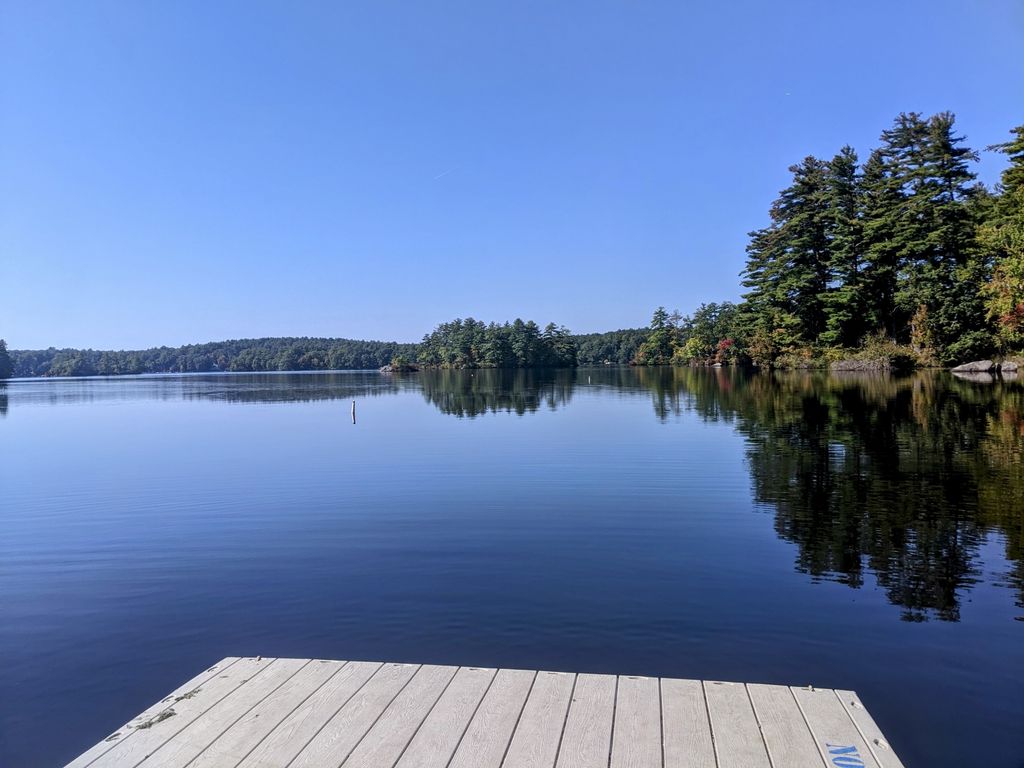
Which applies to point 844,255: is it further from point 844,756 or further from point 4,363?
point 4,363

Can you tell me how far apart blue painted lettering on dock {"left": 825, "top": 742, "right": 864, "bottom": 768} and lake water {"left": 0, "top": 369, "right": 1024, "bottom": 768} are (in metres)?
0.96

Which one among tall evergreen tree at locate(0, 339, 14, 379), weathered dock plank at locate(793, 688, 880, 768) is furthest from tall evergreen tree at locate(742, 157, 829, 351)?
tall evergreen tree at locate(0, 339, 14, 379)

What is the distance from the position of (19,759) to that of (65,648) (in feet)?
5.86

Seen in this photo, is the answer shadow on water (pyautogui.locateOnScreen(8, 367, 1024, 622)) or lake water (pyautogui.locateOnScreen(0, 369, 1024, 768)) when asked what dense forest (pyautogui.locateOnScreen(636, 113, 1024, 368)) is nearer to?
shadow on water (pyautogui.locateOnScreen(8, 367, 1024, 622))

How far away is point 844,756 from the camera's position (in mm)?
3137

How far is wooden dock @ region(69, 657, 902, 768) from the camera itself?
3.18 m

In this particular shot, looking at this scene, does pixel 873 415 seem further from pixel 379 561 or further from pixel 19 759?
pixel 19 759

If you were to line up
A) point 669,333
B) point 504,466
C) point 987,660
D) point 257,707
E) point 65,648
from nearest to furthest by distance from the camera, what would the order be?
point 257,707 → point 987,660 → point 65,648 → point 504,466 → point 669,333

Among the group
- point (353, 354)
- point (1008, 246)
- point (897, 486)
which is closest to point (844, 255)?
point (1008, 246)

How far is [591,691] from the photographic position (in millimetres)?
3805

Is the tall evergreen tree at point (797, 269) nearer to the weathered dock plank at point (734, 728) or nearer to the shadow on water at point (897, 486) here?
the shadow on water at point (897, 486)

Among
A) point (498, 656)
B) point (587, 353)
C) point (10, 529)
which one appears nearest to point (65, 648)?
point (498, 656)

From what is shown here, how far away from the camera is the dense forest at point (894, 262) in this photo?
123 feet

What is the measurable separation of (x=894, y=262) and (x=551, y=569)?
48179 mm
